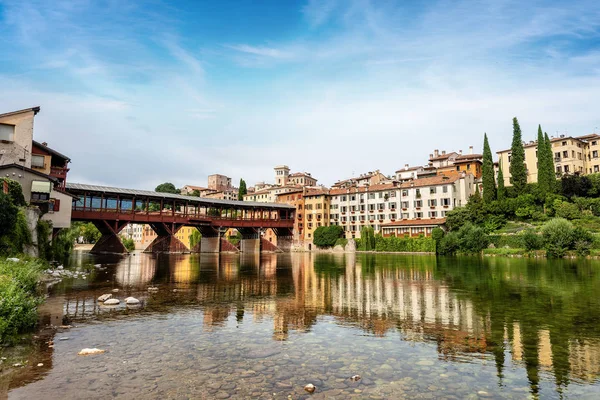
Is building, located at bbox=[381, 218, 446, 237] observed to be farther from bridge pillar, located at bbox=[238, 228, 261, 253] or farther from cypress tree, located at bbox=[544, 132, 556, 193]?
bridge pillar, located at bbox=[238, 228, 261, 253]

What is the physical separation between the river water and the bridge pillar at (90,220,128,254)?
46066 millimetres

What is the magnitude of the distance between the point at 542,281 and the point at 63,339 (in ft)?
85.1

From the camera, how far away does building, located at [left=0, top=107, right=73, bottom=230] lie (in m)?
34.8

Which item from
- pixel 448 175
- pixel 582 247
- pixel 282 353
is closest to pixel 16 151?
pixel 282 353

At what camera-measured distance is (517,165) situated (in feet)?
236

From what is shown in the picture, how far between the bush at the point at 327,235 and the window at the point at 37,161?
186 ft

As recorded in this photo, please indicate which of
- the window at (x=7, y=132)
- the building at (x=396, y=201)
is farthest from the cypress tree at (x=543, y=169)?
the window at (x=7, y=132)

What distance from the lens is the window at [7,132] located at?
39.7 m

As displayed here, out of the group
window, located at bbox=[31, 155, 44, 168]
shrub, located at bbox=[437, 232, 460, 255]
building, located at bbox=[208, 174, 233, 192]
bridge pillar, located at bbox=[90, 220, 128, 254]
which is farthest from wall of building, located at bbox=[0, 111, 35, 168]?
building, located at bbox=[208, 174, 233, 192]

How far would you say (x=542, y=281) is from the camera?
24812 mm

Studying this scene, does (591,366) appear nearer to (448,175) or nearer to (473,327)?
(473,327)

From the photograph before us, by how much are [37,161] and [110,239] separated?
20947 millimetres

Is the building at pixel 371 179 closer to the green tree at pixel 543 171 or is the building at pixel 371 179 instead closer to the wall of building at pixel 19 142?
A: the green tree at pixel 543 171

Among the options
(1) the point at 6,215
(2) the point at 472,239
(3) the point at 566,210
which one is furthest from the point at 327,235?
(1) the point at 6,215
